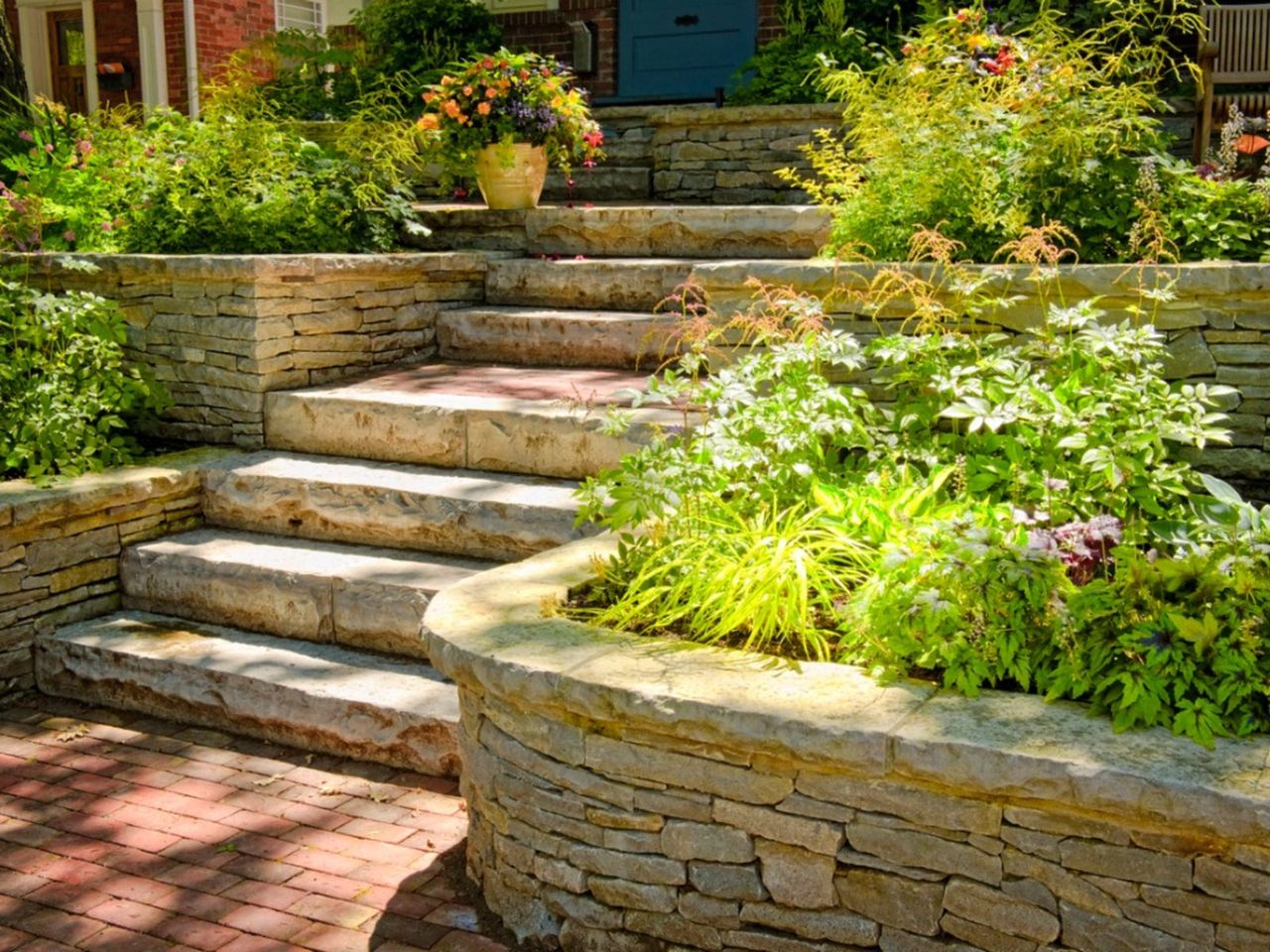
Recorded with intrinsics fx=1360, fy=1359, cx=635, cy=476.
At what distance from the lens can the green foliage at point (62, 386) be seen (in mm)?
5137

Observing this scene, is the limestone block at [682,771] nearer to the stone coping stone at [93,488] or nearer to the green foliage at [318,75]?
the stone coping stone at [93,488]

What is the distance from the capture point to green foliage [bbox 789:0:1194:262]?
4383mm

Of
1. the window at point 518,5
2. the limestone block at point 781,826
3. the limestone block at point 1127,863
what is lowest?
the limestone block at point 781,826

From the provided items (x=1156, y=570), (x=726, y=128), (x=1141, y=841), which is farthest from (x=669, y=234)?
(x=1141, y=841)

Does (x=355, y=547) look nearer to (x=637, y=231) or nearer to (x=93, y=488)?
(x=93, y=488)

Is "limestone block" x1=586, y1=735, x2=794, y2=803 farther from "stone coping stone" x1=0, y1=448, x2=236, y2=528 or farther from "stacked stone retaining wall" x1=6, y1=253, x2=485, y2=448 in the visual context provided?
"stacked stone retaining wall" x1=6, y1=253, x2=485, y2=448

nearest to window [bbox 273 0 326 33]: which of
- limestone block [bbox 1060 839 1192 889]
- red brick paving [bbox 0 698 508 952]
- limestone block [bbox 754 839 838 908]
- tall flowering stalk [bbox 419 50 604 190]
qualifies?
tall flowering stalk [bbox 419 50 604 190]

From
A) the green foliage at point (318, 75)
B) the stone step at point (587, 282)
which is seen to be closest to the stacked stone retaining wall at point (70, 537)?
the stone step at point (587, 282)

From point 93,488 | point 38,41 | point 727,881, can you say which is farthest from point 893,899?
point 38,41

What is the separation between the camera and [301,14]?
13656 millimetres

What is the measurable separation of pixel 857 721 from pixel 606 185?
19.2 ft

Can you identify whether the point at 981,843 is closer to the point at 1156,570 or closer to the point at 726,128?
the point at 1156,570

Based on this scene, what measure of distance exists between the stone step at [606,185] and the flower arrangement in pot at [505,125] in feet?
2.85

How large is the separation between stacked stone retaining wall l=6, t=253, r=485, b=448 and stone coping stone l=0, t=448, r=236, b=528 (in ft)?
1.00
